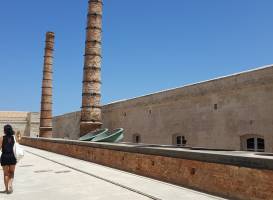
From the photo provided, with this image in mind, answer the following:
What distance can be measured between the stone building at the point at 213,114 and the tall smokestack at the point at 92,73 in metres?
3.34

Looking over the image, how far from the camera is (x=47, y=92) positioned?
28938 millimetres

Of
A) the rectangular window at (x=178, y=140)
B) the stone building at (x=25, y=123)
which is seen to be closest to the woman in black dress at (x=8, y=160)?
the rectangular window at (x=178, y=140)

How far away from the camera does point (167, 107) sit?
1734 centimetres

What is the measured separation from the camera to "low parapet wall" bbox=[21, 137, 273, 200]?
4.89 m

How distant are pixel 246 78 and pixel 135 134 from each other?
9484 mm

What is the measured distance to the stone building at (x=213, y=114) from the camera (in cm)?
1198

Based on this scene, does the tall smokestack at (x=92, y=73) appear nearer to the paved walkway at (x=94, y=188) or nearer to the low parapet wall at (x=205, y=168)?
the low parapet wall at (x=205, y=168)

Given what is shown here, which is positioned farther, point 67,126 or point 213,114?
point 67,126

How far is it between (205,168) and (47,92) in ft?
81.0

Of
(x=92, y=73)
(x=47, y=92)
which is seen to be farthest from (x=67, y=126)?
(x=92, y=73)

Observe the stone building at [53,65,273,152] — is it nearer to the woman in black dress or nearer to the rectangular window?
the rectangular window

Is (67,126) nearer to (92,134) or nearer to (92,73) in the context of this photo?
(92,73)

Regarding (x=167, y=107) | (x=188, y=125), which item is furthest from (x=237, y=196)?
(x=167, y=107)

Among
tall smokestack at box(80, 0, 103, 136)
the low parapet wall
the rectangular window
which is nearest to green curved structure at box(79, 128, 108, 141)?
tall smokestack at box(80, 0, 103, 136)
